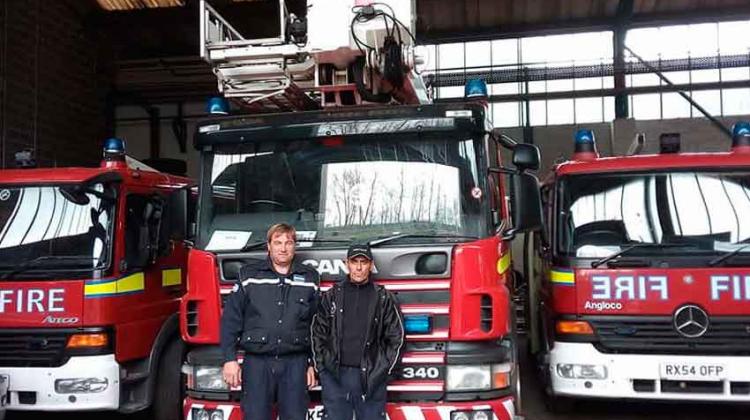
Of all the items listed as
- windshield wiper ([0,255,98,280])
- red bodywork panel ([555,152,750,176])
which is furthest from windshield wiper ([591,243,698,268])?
windshield wiper ([0,255,98,280])

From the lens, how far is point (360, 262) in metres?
3.42

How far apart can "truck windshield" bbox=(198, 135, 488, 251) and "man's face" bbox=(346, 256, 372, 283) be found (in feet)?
0.95

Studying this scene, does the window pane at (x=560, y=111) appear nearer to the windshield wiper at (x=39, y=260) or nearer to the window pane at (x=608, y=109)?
the window pane at (x=608, y=109)

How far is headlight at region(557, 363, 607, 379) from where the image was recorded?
16.0 ft

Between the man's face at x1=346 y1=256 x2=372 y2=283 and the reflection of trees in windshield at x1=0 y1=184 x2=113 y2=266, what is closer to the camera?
the man's face at x1=346 y1=256 x2=372 y2=283

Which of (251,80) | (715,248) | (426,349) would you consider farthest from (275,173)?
(715,248)

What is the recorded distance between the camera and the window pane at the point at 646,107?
17.2 m

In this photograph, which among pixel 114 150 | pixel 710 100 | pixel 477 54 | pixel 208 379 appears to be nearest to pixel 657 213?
pixel 208 379

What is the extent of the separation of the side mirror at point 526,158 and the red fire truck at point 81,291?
85.4 inches

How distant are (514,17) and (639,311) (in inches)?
467

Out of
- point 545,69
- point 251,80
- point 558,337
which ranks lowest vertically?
point 558,337

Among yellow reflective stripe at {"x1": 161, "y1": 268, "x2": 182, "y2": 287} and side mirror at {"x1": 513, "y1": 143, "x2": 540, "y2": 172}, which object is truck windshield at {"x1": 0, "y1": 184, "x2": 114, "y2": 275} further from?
side mirror at {"x1": 513, "y1": 143, "x2": 540, "y2": 172}

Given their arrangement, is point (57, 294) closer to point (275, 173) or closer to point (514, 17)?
point (275, 173)

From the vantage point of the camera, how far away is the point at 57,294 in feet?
15.7
